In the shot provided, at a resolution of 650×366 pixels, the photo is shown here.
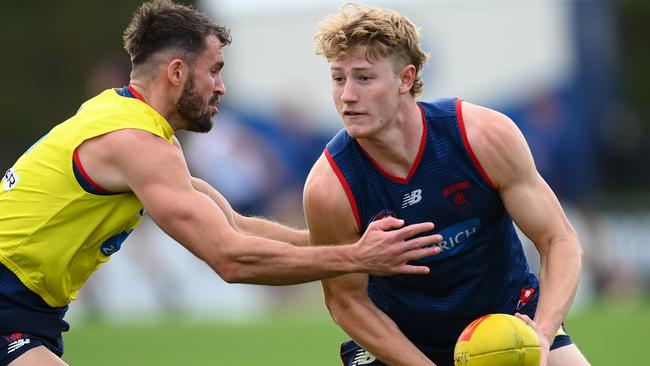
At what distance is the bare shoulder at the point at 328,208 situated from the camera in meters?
6.16

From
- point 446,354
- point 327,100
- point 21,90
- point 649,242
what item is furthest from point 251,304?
point 21,90

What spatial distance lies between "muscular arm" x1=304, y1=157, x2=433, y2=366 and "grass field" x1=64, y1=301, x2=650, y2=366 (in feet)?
15.4

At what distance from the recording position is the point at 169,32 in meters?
6.25

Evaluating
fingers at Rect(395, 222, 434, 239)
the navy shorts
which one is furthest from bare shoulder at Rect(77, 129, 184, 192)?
fingers at Rect(395, 222, 434, 239)

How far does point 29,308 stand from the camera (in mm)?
6059

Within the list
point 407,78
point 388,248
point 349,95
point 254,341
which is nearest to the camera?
point 388,248

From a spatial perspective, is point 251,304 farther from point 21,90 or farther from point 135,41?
point 21,90

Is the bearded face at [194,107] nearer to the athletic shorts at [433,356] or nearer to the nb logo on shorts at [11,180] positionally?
the nb logo on shorts at [11,180]

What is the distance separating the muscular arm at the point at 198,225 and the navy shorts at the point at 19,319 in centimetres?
70

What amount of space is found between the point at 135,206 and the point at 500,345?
192 cm

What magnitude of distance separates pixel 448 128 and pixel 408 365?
Answer: 4.06 ft

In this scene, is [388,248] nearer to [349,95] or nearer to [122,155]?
[349,95]

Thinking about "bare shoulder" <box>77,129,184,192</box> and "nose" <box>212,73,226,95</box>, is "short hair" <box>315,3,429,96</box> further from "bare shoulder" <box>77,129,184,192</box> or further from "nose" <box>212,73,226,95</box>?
"bare shoulder" <box>77,129,184,192</box>

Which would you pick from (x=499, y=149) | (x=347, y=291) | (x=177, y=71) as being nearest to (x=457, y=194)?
(x=499, y=149)
